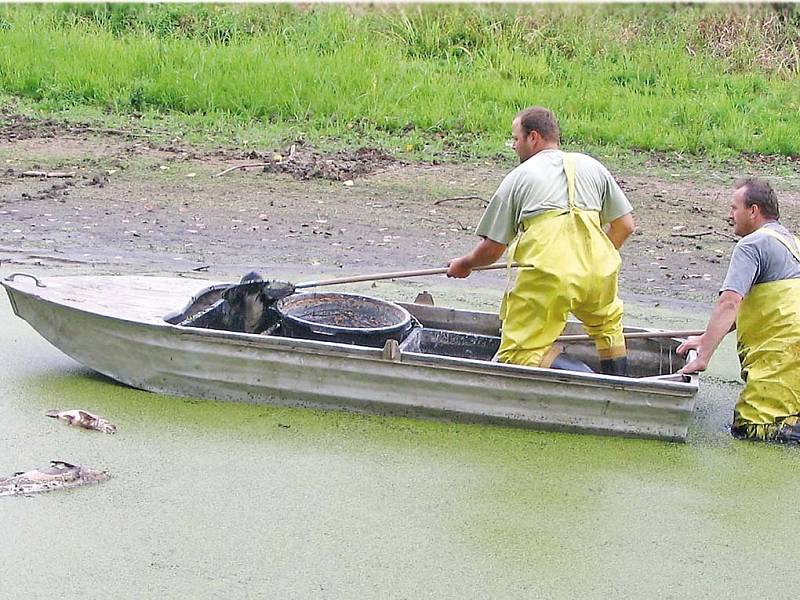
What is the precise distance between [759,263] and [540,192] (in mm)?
Result: 729

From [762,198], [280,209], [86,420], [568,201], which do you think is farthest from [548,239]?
[280,209]

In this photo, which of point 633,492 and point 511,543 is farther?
point 633,492

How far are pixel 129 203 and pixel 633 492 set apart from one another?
4.17m

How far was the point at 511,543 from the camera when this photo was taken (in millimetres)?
3115

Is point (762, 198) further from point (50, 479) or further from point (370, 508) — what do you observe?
point (50, 479)

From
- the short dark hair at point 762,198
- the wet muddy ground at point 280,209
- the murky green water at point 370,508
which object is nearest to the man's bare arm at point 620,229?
the short dark hair at point 762,198

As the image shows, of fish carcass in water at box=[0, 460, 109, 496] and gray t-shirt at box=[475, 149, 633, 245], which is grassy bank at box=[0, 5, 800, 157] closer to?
gray t-shirt at box=[475, 149, 633, 245]

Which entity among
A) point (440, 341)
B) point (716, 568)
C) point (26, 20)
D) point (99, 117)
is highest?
point (26, 20)

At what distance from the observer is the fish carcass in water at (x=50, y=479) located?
326cm

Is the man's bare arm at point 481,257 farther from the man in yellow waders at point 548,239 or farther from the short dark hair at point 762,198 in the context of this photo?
the short dark hair at point 762,198

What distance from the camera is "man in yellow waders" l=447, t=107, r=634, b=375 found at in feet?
12.2

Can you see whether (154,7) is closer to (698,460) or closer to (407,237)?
(407,237)

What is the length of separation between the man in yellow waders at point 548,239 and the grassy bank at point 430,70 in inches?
161

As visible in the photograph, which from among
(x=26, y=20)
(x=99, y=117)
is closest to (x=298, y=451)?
(x=99, y=117)
